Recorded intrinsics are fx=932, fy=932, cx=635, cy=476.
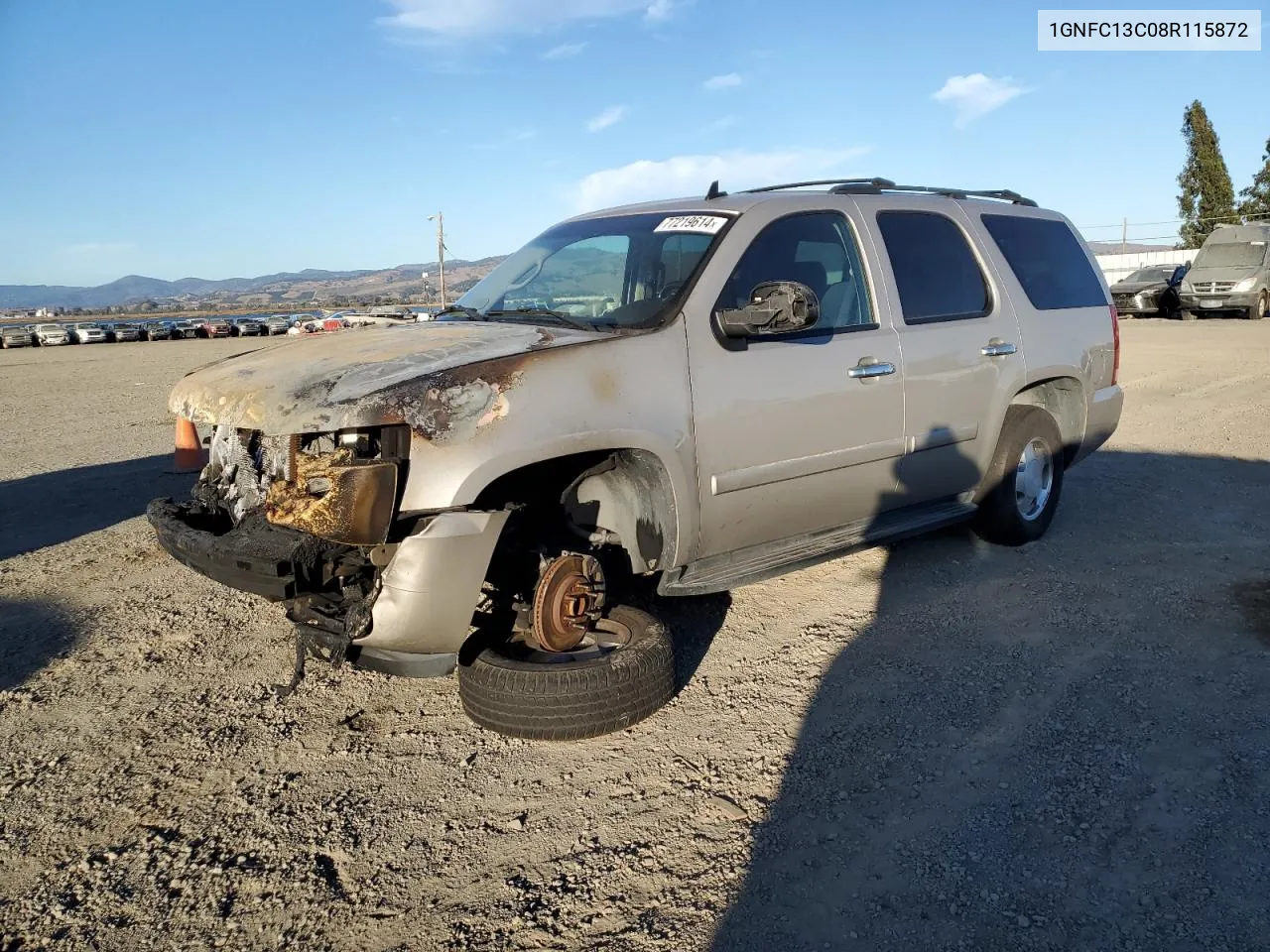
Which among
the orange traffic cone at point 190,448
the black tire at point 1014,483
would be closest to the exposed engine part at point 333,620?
the orange traffic cone at point 190,448

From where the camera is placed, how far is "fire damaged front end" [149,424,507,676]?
294 cm

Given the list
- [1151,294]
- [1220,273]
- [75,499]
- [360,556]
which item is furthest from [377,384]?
[1151,294]

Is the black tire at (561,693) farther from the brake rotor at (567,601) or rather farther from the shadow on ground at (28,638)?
the shadow on ground at (28,638)

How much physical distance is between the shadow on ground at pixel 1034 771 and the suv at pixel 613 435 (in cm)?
61

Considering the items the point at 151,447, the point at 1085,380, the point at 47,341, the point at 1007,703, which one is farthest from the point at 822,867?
the point at 47,341

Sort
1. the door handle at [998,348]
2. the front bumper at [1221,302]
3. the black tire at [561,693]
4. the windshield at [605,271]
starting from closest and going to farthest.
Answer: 1. the black tire at [561,693]
2. the windshield at [605,271]
3. the door handle at [998,348]
4. the front bumper at [1221,302]

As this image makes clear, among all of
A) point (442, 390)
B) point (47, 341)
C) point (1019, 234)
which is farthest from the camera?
point (47, 341)

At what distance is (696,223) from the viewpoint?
4.11m

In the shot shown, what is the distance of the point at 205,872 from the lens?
8.70 feet

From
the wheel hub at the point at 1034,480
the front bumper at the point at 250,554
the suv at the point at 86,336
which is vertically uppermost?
the suv at the point at 86,336

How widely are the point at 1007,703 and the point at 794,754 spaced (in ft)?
3.07

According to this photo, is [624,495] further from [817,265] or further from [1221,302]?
[1221,302]

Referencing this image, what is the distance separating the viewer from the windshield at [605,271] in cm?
388

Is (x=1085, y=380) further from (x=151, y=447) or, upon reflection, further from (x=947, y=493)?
(x=151, y=447)
